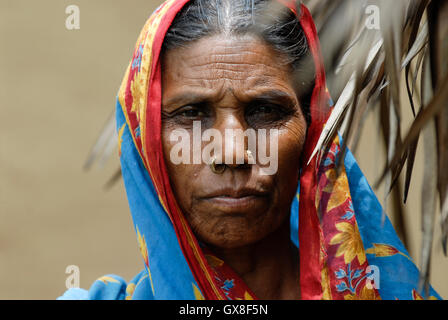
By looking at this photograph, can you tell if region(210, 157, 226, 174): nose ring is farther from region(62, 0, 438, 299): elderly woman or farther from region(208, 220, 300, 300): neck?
region(208, 220, 300, 300): neck

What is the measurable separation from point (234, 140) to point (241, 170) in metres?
0.08

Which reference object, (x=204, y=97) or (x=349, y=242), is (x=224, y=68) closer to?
(x=204, y=97)

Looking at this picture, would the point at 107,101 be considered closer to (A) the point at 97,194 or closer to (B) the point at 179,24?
(A) the point at 97,194

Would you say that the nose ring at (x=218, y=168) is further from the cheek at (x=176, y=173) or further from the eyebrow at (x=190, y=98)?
the eyebrow at (x=190, y=98)

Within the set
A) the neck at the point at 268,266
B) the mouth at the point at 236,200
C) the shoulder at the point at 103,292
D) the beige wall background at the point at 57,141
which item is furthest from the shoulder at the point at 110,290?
the beige wall background at the point at 57,141

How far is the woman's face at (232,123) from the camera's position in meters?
1.91

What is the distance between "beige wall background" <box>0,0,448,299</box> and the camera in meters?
4.48

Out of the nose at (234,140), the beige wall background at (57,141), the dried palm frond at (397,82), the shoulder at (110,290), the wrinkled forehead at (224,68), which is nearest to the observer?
the dried palm frond at (397,82)

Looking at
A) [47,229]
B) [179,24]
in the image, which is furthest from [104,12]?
[179,24]

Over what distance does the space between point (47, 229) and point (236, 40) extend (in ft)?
9.37

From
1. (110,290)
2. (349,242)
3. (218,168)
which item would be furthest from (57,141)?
(349,242)

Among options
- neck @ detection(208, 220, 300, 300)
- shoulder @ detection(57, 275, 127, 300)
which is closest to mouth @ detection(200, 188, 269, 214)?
neck @ detection(208, 220, 300, 300)
